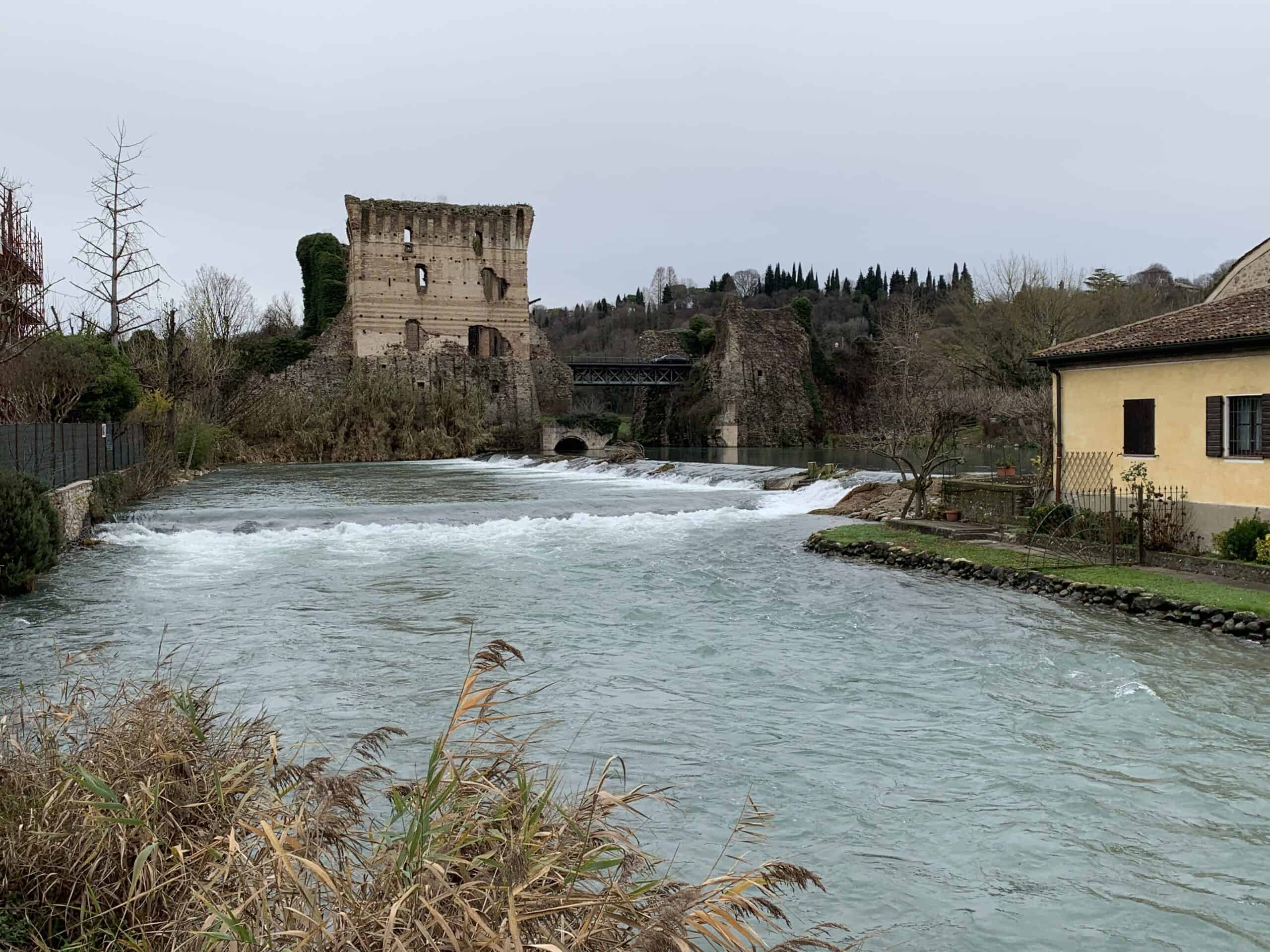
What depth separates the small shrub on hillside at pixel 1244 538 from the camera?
1122 cm

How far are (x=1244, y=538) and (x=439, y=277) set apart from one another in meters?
42.4

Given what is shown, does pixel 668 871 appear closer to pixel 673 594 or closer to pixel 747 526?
pixel 673 594

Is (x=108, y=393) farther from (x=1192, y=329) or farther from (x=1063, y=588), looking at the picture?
(x=1192, y=329)

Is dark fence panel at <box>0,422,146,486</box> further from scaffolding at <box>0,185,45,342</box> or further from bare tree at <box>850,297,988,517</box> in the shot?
bare tree at <box>850,297,988,517</box>

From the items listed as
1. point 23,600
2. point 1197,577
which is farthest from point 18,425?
point 1197,577

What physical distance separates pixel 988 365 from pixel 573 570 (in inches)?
954

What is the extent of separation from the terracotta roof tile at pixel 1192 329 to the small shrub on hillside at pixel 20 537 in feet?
44.3

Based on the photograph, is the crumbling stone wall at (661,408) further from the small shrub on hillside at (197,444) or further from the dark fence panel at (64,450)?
the dark fence panel at (64,450)

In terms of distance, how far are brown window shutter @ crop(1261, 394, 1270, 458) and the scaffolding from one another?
1458cm

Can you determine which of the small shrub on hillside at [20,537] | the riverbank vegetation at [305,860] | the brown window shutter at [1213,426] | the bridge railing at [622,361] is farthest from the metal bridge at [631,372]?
the riverbank vegetation at [305,860]

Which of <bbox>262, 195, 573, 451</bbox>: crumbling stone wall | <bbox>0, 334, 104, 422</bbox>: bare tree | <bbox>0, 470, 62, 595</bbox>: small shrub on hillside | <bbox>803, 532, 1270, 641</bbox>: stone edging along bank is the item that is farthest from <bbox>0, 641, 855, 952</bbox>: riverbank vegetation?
<bbox>262, 195, 573, 451</bbox>: crumbling stone wall

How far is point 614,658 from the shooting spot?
9.07m

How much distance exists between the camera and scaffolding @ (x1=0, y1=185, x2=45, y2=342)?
12570 mm

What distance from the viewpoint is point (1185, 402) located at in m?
12.6
